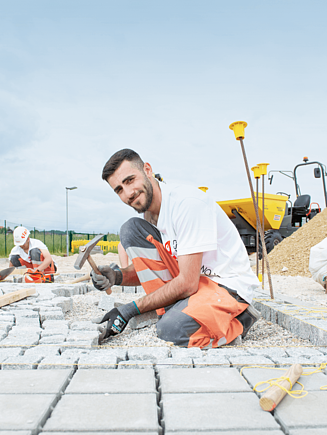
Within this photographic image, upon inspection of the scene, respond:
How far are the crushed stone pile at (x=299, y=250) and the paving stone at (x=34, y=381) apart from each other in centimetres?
697

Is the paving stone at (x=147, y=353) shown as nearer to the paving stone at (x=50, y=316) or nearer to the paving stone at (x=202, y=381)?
the paving stone at (x=202, y=381)

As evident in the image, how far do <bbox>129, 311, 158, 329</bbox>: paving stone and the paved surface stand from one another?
0.49 m

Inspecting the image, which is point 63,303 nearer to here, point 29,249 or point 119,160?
point 119,160

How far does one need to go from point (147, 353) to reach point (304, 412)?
2.98ft

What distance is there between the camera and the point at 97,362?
1.87 metres

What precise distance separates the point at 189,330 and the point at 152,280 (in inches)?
23.7

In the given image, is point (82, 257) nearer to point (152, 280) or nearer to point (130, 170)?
point (152, 280)

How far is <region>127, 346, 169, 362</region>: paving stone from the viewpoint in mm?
1981

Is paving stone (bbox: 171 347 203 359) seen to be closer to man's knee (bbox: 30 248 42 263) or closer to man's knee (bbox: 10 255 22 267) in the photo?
man's knee (bbox: 30 248 42 263)

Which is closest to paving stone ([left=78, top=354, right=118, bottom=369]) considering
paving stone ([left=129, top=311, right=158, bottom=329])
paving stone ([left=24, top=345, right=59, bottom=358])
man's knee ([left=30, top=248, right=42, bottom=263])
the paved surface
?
the paved surface

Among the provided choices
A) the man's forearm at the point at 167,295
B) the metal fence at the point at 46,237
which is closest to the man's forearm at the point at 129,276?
the man's forearm at the point at 167,295

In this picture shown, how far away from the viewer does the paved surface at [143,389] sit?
1.30 meters

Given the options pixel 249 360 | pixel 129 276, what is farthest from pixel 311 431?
pixel 129 276

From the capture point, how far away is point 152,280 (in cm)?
287
